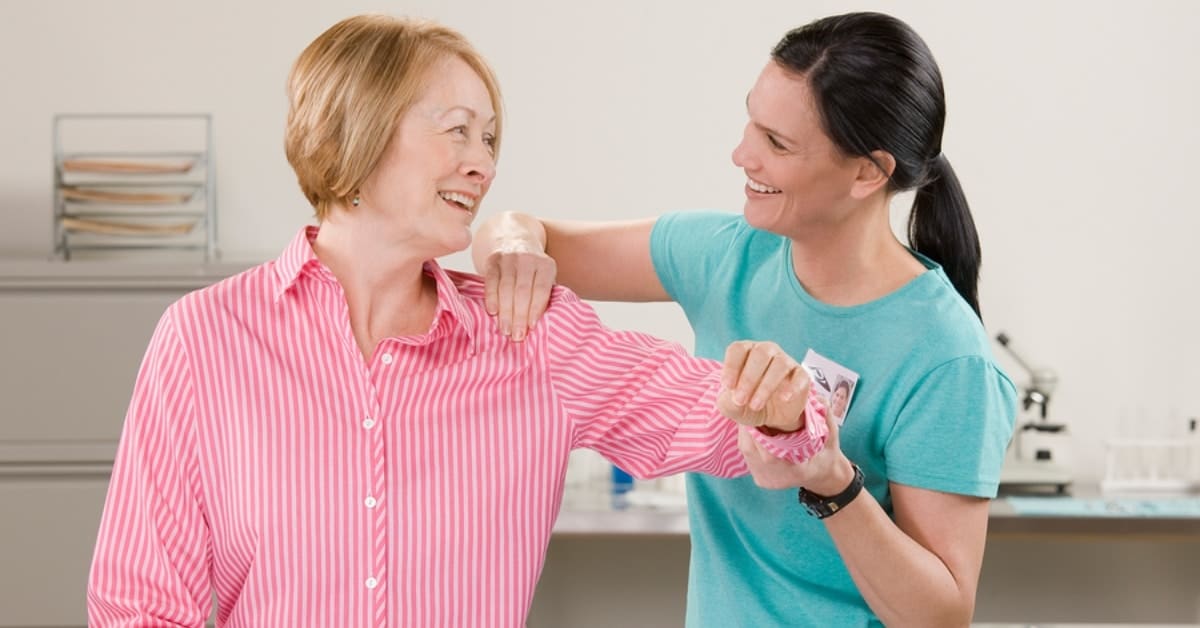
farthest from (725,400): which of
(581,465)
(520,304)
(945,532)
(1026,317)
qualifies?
(1026,317)

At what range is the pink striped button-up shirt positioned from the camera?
1320mm

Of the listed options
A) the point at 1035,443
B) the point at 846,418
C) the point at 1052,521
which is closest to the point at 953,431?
the point at 846,418

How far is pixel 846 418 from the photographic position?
1.64 metres

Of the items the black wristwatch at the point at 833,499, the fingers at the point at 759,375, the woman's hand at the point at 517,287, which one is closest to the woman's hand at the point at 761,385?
the fingers at the point at 759,375

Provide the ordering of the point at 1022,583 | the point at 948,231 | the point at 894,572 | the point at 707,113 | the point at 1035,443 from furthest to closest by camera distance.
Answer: the point at 1022,583, the point at 707,113, the point at 1035,443, the point at 948,231, the point at 894,572

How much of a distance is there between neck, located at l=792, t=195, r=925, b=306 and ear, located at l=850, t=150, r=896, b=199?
0.09 ft

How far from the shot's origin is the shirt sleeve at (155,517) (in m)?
1.30

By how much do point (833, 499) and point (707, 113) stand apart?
262 centimetres

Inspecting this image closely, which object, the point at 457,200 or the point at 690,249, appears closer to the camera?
the point at 457,200

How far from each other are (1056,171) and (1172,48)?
1.53 ft

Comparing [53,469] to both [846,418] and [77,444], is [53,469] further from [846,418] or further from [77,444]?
[846,418]

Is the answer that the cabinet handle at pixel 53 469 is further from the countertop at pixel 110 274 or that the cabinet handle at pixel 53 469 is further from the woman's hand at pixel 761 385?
the woman's hand at pixel 761 385

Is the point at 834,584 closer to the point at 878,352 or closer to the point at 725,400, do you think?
the point at 878,352

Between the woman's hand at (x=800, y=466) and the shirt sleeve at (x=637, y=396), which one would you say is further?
the shirt sleeve at (x=637, y=396)
